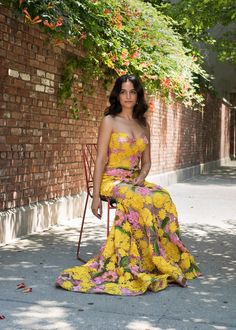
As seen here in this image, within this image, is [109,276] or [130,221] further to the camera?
[130,221]

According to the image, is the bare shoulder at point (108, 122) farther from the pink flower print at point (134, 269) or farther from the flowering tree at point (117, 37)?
the flowering tree at point (117, 37)

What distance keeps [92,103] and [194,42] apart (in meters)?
13.2

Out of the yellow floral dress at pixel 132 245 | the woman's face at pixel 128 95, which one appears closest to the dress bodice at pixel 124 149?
the yellow floral dress at pixel 132 245

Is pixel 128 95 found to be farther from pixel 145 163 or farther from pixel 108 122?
pixel 145 163

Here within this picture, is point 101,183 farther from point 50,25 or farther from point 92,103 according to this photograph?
point 92,103

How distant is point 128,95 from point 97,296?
184cm

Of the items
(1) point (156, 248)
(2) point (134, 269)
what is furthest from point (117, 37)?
(2) point (134, 269)

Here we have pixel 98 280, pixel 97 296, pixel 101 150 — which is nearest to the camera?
pixel 97 296

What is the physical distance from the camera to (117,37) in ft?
29.5

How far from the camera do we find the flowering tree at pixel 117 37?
666 centimetres

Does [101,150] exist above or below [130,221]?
above

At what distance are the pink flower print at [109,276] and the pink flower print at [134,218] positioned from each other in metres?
0.44

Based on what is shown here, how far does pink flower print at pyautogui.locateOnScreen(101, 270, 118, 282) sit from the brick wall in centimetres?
209

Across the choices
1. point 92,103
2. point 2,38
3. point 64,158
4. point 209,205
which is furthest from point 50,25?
point 209,205
